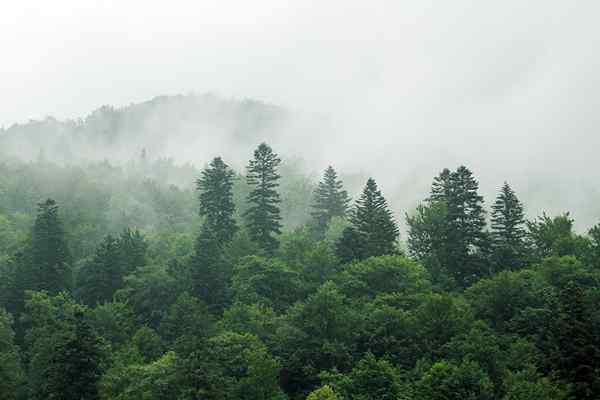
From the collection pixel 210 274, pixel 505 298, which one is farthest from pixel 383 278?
pixel 210 274

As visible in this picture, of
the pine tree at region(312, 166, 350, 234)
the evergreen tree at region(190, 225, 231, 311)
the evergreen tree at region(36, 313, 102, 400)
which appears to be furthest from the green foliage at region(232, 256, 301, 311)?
the pine tree at region(312, 166, 350, 234)

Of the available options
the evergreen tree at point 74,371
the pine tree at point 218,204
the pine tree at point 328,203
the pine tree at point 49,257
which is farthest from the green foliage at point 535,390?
the pine tree at point 328,203

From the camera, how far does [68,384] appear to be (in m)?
47.1

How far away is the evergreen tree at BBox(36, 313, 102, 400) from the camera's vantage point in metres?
46.8

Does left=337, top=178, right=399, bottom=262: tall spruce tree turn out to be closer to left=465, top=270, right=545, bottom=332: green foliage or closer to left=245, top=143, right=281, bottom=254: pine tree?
left=245, top=143, right=281, bottom=254: pine tree

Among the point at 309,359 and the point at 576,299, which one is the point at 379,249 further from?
the point at 576,299

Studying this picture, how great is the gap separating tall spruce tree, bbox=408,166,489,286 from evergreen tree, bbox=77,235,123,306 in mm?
35668

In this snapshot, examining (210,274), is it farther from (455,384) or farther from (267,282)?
(455,384)

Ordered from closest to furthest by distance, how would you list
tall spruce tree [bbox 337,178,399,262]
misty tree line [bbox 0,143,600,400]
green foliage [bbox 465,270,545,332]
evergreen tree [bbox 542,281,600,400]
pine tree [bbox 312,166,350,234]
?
evergreen tree [bbox 542,281,600,400], misty tree line [bbox 0,143,600,400], green foliage [bbox 465,270,545,332], tall spruce tree [bbox 337,178,399,262], pine tree [bbox 312,166,350,234]

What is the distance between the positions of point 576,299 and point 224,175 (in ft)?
171

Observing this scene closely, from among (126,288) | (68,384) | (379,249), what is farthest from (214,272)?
(68,384)

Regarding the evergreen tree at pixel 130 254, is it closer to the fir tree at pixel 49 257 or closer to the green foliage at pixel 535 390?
the fir tree at pixel 49 257

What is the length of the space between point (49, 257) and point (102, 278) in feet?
20.2

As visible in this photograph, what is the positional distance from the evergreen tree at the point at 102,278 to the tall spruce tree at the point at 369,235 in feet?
81.7
